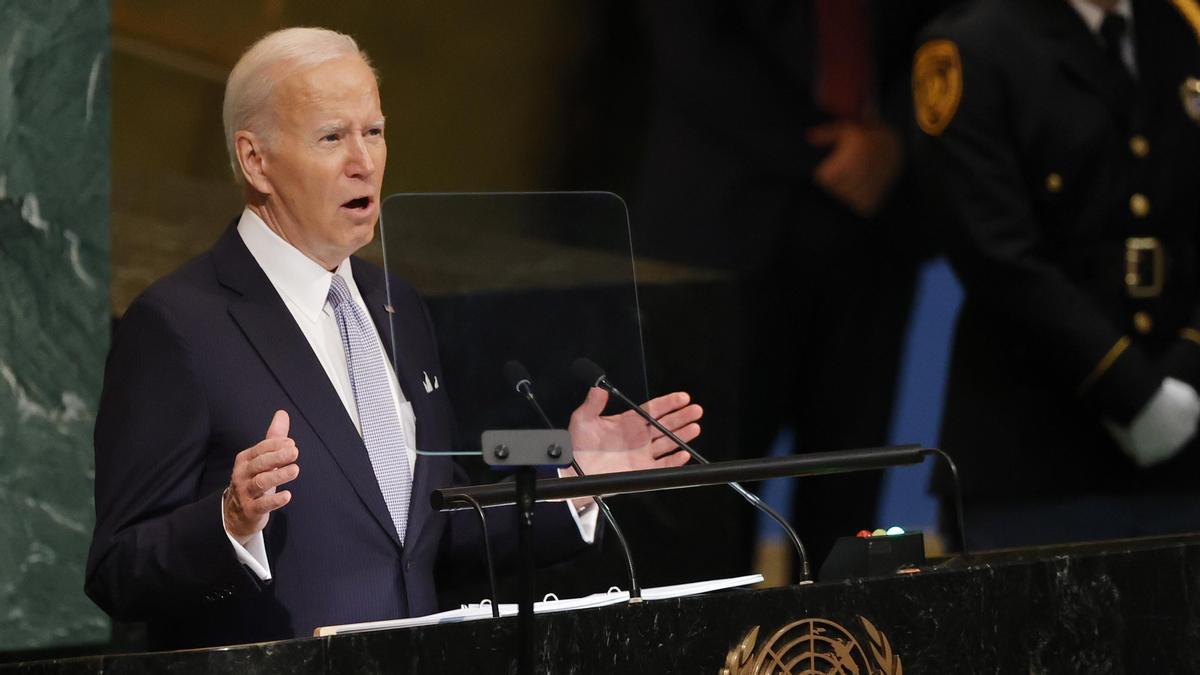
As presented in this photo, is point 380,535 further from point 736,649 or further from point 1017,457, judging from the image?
point 1017,457

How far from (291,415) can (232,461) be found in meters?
0.11

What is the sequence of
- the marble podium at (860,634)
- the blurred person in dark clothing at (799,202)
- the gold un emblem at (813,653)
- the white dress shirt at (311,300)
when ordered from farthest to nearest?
the blurred person in dark clothing at (799,202) < the white dress shirt at (311,300) < the gold un emblem at (813,653) < the marble podium at (860,634)

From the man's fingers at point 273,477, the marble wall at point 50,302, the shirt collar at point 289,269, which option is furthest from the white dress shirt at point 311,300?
the marble wall at point 50,302

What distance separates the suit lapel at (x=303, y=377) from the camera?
8.01 feet

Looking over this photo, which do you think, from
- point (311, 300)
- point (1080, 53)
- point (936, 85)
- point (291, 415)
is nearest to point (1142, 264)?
point (1080, 53)

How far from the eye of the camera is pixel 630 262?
8.58 feet

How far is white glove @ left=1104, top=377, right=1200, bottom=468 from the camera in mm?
3826

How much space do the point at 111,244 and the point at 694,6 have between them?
1.54 m

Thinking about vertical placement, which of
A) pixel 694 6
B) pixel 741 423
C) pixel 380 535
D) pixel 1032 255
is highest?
pixel 694 6

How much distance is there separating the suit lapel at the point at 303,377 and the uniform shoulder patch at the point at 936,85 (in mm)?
1876

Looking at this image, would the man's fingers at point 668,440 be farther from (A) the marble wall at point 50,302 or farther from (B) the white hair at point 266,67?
(A) the marble wall at point 50,302

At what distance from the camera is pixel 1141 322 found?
386cm

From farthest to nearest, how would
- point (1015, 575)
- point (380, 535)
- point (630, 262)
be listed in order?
point (630, 262) → point (380, 535) → point (1015, 575)

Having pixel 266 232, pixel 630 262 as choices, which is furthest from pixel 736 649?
pixel 266 232
